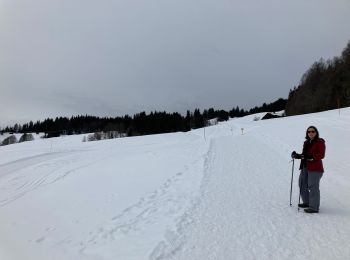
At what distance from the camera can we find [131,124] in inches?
5017

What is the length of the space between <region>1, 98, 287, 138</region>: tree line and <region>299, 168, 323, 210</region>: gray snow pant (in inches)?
4118

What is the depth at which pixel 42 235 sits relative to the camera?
25.2 ft

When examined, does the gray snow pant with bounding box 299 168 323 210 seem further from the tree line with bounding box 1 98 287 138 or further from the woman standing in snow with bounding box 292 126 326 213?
the tree line with bounding box 1 98 287 138

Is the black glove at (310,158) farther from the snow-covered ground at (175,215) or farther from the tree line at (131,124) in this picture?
the tree line at (131,124)

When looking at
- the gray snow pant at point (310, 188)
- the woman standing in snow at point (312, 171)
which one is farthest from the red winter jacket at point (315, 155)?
the gray snow pant at point (310, 188)

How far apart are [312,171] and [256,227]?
2332 mm

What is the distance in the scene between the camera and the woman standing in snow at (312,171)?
850 centimetres

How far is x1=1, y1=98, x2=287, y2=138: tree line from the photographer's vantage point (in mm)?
117062

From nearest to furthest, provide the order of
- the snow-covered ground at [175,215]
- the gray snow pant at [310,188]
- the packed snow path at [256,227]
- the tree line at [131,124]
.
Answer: the packed snow path at [256,227] → the snow-covered ground at [175,215] → the gray snow pant at [310,188] → the tree line at [131,124]

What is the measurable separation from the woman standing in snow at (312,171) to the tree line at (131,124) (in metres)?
105

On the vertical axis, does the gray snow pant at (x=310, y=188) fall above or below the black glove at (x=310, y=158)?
below

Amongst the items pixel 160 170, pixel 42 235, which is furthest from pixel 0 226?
pixel 160 170

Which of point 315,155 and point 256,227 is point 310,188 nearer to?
point 315,155

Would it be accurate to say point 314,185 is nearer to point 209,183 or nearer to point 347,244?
point 347,244
